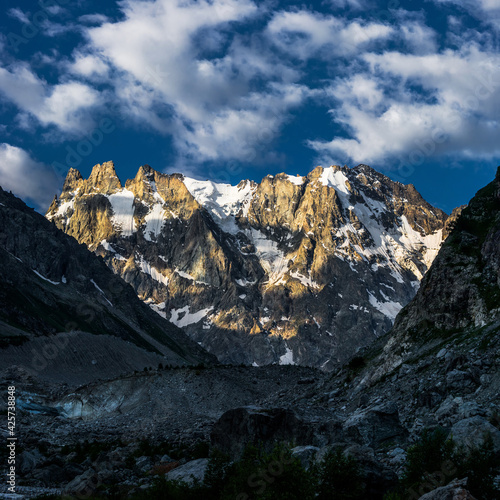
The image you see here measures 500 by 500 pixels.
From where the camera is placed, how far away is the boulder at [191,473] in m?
26.5

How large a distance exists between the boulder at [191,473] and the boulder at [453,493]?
1199 cm

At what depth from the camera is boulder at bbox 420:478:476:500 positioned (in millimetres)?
16719

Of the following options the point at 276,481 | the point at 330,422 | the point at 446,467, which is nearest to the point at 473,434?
the point at 446,467

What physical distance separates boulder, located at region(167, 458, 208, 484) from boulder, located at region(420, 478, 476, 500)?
12.0 meters

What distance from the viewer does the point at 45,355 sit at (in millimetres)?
111312

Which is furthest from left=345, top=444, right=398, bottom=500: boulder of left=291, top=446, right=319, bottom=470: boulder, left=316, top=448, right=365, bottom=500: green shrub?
left=291, top=446, right=319, bottom=470: boulder

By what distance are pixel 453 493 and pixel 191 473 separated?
15.0m

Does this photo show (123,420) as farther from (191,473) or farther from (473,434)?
(473,434)

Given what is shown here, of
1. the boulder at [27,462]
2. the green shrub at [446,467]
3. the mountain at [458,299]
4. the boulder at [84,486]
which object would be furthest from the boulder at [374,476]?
the mountain at [458,299]

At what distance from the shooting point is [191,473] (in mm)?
27719

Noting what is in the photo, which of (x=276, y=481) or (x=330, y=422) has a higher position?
(x=330, y=422)

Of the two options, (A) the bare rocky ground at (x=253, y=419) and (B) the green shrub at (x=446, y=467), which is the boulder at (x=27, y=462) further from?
(B) the green shrub at (x=446, y=467)

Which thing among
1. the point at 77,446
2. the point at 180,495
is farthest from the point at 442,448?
the point at 77,446

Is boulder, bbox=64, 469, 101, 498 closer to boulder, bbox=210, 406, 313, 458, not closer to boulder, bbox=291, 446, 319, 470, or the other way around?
boulder, bbox=210, 406, 313, 458
